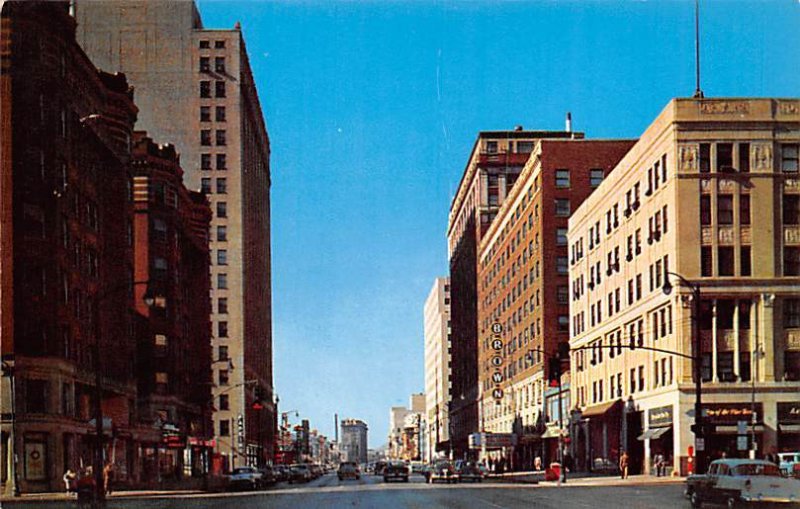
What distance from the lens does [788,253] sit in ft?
200

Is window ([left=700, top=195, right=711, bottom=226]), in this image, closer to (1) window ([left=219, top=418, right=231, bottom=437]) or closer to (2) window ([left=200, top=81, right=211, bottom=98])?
(2) window ([left=200, top=81, right=211, bottom=98])

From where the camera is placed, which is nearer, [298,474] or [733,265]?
[733,265]

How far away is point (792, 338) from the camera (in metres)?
60.9

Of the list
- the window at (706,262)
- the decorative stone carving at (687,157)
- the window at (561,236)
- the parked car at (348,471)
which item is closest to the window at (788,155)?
the decorative stone carving at (687,157)

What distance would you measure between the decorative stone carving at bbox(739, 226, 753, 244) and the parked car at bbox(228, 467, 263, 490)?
33763 mm

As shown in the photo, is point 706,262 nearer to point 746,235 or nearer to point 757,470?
point 746,235

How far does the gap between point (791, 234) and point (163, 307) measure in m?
51.7


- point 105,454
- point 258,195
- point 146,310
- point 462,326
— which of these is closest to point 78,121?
point 105,454

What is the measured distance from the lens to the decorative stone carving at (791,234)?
6041cm

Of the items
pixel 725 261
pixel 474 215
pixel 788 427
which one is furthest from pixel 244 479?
pixel 474 215

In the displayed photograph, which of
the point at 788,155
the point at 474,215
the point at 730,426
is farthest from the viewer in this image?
the point at 474,215

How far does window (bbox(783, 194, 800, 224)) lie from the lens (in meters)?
60.7

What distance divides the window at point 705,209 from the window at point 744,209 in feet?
5.71

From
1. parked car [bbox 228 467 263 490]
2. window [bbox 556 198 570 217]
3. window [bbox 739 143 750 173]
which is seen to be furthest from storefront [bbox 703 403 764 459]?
window [bbox 556 198 570 217]
